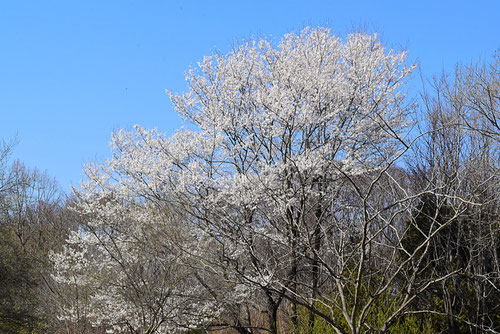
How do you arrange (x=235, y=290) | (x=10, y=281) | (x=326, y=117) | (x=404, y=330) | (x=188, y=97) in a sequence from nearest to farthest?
(x=404, y=330)
(x=235, y=290)
(x=326, y=117)
(x=188, y=97)
(x=10, y=281)

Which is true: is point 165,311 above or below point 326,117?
below

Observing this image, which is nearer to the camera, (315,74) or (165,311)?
Result: (165,311)

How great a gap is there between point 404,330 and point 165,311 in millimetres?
4418

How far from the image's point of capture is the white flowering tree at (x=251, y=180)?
11.2 meters

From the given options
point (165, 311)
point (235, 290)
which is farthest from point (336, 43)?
point (165, 311)

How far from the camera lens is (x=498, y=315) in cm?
1045

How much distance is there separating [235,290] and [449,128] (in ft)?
19.6

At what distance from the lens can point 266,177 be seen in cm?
1198

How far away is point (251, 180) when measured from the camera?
39.0 ft

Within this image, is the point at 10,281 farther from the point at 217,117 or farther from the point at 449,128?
the point at 449,128

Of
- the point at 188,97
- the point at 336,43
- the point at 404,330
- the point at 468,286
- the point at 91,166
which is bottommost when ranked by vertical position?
the point at 404,330

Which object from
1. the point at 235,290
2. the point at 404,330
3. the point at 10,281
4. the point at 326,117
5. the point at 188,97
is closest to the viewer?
the point at 404,330

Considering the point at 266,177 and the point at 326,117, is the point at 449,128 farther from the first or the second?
the point at 266,177

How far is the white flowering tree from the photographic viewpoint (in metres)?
11.2
